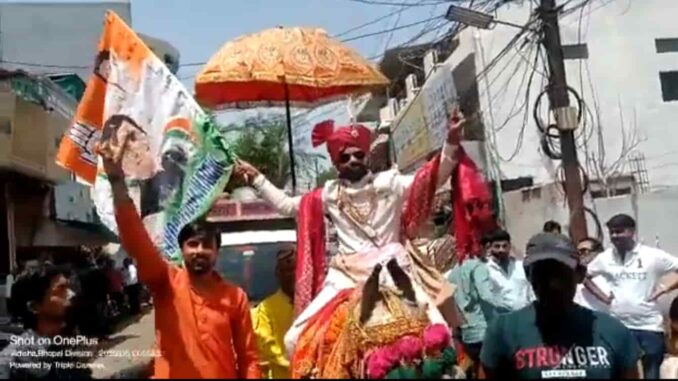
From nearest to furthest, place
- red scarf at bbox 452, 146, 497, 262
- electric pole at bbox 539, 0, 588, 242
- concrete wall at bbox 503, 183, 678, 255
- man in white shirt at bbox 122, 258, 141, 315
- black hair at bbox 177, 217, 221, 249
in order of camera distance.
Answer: black hair at bbox 177, 217, 221, 249
red scarf at bbox 452, 146, 497, 262
electric pole at bbox 539, 0, 588, 242
concrete wall at bbox 503, 183, 678, 255
man in white shirt at bbox 122, 258, 141, 315

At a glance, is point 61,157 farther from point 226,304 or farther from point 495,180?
point 495,180

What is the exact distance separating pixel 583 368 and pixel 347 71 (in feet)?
14.1

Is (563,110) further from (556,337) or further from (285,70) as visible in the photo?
(556,337)

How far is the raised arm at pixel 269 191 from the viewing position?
5.99m

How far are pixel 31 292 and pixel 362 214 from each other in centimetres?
172

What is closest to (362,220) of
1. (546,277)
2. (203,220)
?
(203,220)

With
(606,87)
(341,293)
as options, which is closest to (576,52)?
(606,87)

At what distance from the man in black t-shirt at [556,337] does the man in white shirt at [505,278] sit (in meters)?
4.37

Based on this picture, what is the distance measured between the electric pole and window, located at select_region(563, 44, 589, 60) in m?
7.21

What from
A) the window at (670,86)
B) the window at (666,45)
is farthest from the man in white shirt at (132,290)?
the window at (666,45)

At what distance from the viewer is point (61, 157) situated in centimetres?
636

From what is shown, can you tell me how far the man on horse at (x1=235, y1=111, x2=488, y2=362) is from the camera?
552 centimetres

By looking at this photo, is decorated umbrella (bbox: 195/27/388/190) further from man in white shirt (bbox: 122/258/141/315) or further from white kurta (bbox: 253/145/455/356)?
man in white shirt (bbox: 122/258/141/315)

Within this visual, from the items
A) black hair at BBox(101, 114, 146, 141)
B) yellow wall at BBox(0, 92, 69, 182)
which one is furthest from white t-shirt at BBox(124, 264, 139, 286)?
black hair at BBox(101, 114, 146, 141)
